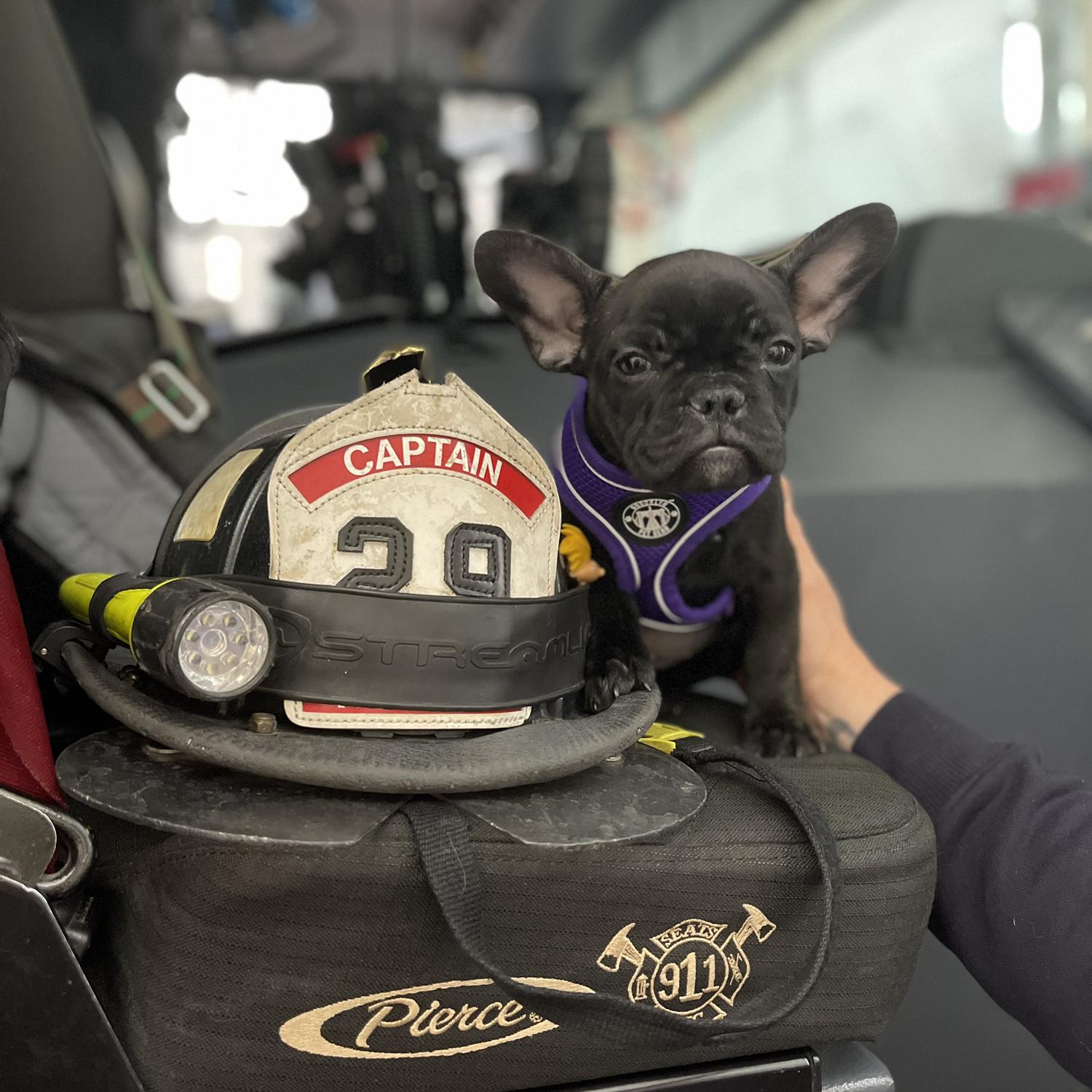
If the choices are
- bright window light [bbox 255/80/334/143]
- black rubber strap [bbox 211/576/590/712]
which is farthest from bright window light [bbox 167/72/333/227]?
black rubber strap [bbox 211/576/590/712]

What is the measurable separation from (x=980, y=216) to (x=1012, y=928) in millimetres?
1578

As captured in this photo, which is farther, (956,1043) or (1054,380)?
(1054,380)

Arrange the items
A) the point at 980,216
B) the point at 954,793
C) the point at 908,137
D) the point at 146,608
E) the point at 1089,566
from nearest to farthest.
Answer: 1. the point at 146,608
2. the point at 954,793
3. the point at 1089,566
4. the point at 980,216
5. the point at 908,137

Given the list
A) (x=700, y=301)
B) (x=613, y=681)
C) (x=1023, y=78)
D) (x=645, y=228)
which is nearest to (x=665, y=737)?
(x=613, y=681)

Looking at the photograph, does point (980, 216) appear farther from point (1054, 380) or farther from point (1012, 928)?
point (1012, 928)

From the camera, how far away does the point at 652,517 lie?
604 mm

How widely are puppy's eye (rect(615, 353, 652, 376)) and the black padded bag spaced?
0.82 ft

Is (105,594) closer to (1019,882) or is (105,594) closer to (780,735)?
(780,735)

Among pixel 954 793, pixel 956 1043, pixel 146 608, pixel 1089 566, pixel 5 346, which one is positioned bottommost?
pixel 956 1043

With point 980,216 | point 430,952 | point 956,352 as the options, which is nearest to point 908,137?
point 980,216

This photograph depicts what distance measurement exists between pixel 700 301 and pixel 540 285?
0.30 ft

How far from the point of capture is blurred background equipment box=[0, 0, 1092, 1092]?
0.97m

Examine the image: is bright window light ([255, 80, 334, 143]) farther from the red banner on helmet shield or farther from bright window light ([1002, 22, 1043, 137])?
the red banner on helmet shield

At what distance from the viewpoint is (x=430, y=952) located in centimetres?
50
